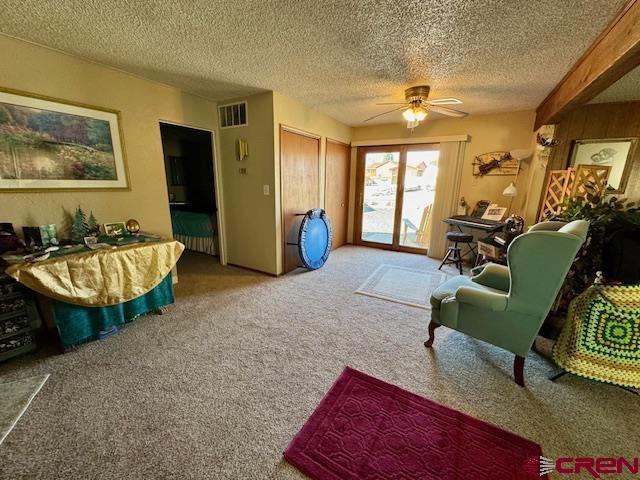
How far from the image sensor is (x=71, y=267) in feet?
6.46

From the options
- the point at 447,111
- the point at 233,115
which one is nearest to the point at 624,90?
the point at 447,111

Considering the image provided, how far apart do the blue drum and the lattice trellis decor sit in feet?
9.23

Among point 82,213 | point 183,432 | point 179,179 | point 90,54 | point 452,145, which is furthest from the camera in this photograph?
point 179,179

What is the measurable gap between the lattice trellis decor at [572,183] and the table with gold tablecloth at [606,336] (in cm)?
126

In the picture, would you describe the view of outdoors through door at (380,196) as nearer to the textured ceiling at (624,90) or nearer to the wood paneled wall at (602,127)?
the wood paneled wall at (602,127)

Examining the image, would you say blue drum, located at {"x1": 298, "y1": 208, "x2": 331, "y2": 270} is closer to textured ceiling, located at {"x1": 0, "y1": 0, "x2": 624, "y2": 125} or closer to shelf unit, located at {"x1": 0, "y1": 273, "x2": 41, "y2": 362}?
textured ceiling, located at {"x1": 0, "y1": 0, "x2": 624, "y2": 125}

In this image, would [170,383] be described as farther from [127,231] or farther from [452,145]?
[452,145]

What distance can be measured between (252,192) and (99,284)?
2067mm

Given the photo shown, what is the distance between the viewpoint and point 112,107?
8.68ft

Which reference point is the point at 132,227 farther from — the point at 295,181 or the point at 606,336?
the point at 606,336

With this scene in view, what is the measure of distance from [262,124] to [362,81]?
1369 mm

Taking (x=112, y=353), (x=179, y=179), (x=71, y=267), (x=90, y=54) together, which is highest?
(x=90, y=54)

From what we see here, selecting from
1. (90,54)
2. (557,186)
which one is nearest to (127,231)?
(90,54)

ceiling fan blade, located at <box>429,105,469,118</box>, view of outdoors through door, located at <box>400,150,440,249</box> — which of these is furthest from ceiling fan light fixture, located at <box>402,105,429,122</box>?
view of outdoors through door, located at <box>400,150,440,249</box>
